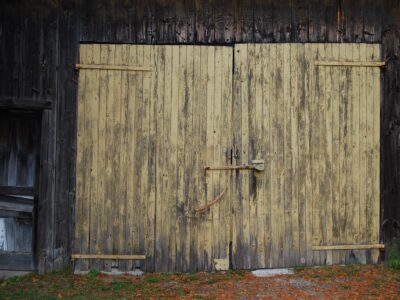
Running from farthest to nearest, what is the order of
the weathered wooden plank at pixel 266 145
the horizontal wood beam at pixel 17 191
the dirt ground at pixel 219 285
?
the horizontal wood beam at pixel 17 191, the weathered wooden plank at pixel 266 145, the dirt ground at pixel 219 285

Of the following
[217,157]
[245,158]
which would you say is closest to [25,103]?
[217,157]

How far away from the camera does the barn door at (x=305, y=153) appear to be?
20.7 ft

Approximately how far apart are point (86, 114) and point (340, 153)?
326 cm

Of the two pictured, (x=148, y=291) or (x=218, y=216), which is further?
(x=218, y=216)

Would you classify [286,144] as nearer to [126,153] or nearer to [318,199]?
[318,199]

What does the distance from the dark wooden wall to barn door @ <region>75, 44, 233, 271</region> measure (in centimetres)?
18

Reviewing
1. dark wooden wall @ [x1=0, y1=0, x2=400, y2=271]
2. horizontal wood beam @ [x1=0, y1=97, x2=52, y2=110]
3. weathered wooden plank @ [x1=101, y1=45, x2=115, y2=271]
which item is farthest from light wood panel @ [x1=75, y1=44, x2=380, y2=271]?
horizontal wood beam @ [x1=0, y1=97, x2=52, y2=110]

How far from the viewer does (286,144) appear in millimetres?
6359

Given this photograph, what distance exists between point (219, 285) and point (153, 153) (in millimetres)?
1805

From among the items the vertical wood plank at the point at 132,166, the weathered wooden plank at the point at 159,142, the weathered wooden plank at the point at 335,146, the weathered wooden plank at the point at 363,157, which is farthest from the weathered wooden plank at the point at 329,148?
the vertical wood plank at the point at 132,166

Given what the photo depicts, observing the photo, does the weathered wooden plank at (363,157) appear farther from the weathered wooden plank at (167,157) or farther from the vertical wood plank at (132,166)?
the vertical wood plank at (132,166)

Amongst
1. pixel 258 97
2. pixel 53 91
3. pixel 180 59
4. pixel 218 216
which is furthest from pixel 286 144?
pixel 53 91

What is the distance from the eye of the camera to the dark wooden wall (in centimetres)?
631

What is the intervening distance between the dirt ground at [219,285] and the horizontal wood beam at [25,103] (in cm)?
211
